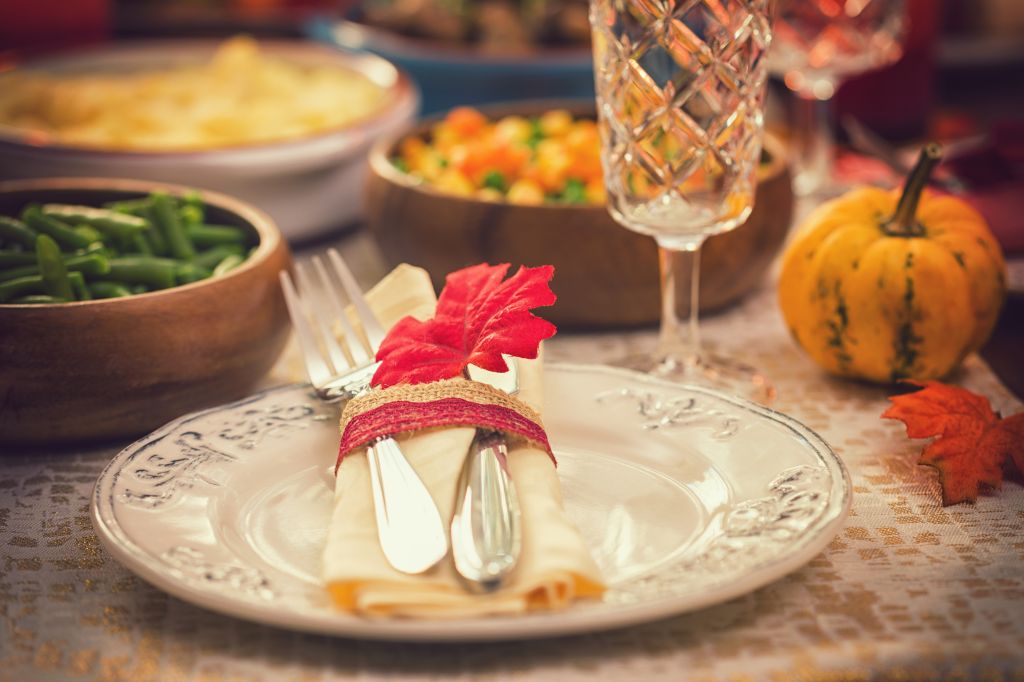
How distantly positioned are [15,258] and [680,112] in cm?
63

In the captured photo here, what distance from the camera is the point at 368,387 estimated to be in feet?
3.09

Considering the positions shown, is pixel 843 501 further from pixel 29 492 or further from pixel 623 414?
pixel 29 492

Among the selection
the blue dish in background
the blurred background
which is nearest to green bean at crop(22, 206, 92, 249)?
the blurred background

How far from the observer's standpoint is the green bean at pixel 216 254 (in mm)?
1130

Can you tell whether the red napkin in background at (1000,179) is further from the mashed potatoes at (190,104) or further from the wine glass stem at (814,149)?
the mashed potatoes at (190,104)

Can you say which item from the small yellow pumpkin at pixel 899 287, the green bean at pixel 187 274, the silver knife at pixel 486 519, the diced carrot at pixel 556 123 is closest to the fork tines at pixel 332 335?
the green bean at pixel 187 274

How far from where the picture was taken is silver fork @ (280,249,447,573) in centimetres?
69

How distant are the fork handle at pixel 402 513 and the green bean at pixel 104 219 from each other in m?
0.47

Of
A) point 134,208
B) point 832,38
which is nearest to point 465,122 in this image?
point 134,208

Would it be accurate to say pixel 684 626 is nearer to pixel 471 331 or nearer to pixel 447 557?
pixel 447 557

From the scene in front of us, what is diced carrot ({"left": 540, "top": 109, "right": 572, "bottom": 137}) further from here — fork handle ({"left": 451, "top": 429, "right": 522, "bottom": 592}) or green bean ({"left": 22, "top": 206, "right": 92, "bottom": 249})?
fork handle ({"left": 451, "top": 429, "right": 522, "bottom": 592})

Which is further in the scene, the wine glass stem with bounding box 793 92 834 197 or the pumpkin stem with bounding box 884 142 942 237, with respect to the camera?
the wine glass stem with bounding box 793 92 834 197

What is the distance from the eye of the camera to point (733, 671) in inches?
26.9

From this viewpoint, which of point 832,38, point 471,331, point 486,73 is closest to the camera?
point 471,331
